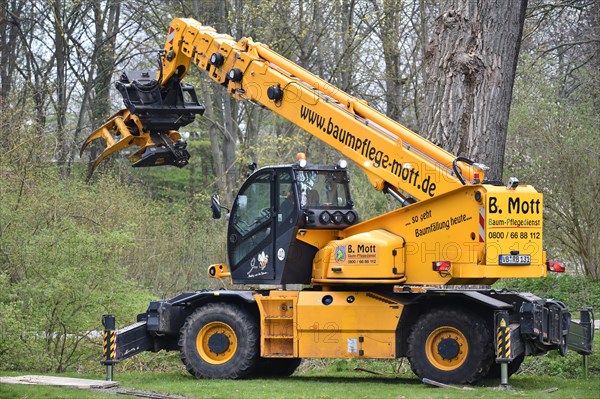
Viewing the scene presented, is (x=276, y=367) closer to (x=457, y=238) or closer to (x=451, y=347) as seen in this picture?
(x=451, y=347)

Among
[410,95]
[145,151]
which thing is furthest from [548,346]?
[410,95]

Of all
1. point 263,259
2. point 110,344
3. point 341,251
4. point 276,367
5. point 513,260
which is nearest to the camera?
point 513,260

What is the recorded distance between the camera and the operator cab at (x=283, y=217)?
50.0 ft

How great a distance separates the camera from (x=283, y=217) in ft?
50.6

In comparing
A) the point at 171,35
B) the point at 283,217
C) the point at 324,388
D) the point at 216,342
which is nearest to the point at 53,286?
the point at 216,342

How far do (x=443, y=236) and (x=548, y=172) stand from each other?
1475cm

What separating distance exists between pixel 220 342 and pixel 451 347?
11.1 ft

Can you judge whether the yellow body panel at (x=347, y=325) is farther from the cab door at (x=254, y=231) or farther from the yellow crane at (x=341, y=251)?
the cab door at (x=254, y=231)

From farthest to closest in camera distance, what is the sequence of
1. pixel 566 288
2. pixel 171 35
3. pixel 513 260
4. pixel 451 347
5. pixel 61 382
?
pixel 566 288 → pixel 171 35 → pixel 61 382 → pixel 451 347 → pixel 513 260

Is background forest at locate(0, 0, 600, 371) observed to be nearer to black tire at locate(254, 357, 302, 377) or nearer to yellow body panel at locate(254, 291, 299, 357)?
yellow body panel at locate(254, 291, 299, 357)

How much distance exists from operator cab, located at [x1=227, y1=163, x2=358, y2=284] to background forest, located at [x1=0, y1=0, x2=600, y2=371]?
1957mm

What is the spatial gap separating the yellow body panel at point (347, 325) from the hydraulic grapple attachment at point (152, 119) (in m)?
3.11

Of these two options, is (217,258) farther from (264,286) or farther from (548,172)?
(264,286)

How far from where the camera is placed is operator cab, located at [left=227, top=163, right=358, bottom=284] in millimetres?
15234
